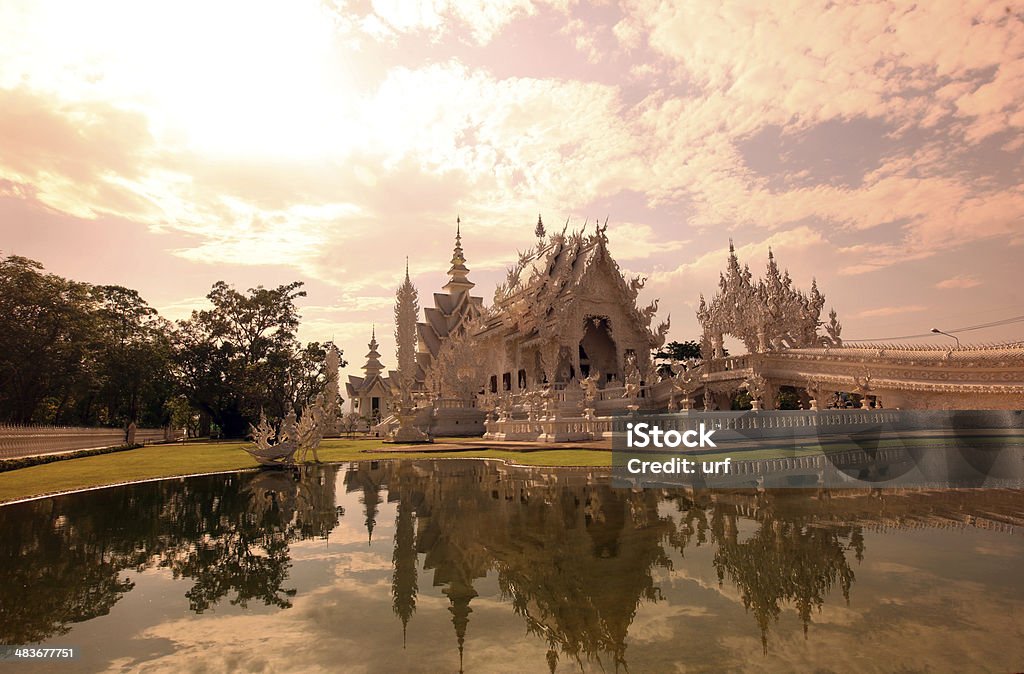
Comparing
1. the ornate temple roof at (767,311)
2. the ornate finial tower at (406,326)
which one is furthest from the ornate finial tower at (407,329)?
the ornate temple roof at (767,311)

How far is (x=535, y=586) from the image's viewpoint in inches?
183

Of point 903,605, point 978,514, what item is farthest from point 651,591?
point 978,514

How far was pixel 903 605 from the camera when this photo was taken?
4.00m

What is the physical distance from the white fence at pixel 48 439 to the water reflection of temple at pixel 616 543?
15361mm

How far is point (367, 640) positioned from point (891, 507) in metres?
7.62

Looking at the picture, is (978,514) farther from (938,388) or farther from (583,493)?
(938,388)

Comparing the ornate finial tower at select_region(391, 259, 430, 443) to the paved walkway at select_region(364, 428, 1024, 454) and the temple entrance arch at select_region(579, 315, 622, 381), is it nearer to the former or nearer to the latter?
the temple entrance arch at select_region(579, 315, 622, 381)

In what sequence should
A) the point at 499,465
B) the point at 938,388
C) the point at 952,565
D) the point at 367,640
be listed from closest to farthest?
the point at 367,640
the point at 952,565
the point at 499,465
the point at 938,388

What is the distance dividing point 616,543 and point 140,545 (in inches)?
218

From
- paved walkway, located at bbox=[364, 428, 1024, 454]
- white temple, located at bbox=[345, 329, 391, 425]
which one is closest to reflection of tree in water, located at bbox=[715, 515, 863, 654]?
paved walkway, located at bbox=[364, 428, 1024, 454]

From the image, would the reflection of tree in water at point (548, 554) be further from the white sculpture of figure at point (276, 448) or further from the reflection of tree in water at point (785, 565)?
the white sculpture of figure at point (276, 448)

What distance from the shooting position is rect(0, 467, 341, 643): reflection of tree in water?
448 centimetres

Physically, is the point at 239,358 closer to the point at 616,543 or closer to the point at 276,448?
the point at 276,448

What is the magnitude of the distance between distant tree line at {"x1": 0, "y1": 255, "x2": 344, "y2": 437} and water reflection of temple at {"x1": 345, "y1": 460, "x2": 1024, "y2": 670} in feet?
88.4
